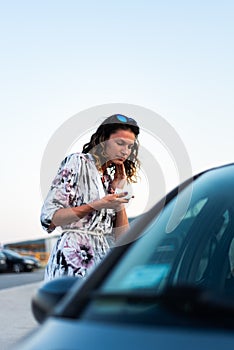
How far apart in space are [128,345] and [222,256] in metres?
1.48

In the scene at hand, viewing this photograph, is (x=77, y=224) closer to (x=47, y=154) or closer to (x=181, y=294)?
(x=47, y=154)

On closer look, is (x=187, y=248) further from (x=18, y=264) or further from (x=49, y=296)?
(x=18, y=264)

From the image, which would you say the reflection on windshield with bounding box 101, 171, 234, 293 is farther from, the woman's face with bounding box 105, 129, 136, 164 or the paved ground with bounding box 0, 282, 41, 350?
the paved ground with bounding box 0, 282, 41, 350

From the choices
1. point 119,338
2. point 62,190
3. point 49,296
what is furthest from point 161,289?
point 62,190

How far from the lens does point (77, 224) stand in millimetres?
3705

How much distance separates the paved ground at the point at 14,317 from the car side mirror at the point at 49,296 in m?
3.03

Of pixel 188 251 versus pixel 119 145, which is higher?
pixel 119 145

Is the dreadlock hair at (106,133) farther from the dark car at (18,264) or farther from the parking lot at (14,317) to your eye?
the dark car at (18,264)

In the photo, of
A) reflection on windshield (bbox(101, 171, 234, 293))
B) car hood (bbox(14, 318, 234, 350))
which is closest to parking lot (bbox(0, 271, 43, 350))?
reflection on windshield (bbox(101, 171, 234, 293))

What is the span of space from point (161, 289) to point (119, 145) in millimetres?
2078

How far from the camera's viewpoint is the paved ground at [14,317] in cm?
744

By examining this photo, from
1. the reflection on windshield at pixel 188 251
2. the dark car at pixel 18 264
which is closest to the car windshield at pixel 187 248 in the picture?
the reflection on windshield at pixel 188 251

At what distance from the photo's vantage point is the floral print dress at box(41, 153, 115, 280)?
366cm

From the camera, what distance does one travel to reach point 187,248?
282 centimetres
